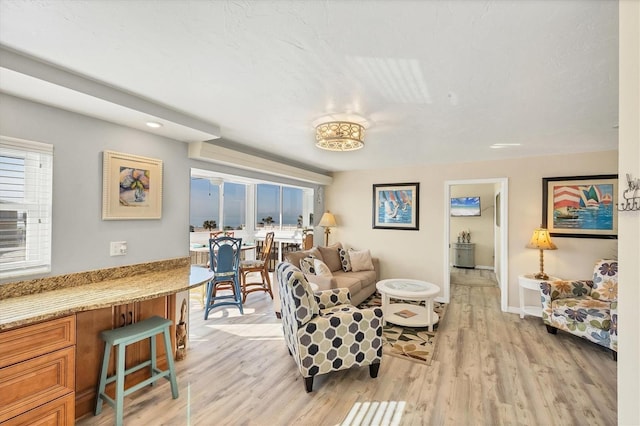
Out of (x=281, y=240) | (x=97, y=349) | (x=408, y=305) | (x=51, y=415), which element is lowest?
(x=408, y=305)

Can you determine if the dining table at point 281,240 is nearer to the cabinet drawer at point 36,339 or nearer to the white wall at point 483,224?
the white wall at point 483,224

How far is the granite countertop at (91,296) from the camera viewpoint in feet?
5.41

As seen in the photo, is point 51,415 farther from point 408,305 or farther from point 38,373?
point 408,305

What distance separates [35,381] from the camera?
1653 mm

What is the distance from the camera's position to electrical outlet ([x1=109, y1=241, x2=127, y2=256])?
8.26 feet

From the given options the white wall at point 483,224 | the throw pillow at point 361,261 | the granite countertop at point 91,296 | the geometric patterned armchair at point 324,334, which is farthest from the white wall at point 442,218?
the granite countertop at point 91,296

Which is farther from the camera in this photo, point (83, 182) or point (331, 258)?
point (331, 258)

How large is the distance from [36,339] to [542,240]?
5.21 metres

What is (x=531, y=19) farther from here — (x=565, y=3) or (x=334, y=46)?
(x=334, y=46)

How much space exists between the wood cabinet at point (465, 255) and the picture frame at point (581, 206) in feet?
12.0

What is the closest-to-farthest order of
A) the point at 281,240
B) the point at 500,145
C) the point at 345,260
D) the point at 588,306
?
the point at 588,306 → the point at 500,145 → the point at 345,260 → the point at 281,240

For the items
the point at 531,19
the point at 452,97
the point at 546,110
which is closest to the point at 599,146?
the point at 546,110

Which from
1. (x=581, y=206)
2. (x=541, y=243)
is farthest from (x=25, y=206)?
(x=581, y=206)
